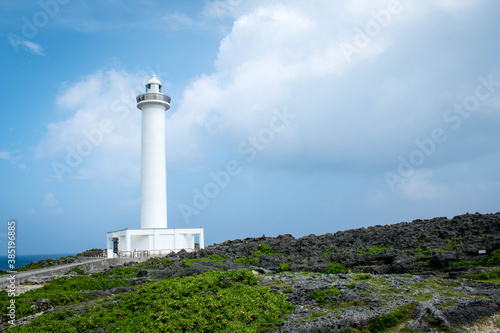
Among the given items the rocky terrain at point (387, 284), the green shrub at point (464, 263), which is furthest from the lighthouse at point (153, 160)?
the green shrub at point (464, 263)

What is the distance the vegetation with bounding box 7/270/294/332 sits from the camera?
40.3 feet

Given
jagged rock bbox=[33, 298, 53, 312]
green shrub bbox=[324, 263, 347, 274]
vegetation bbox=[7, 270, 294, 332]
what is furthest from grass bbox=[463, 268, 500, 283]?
jagged rock bbox=[33, 298, 53, 312]

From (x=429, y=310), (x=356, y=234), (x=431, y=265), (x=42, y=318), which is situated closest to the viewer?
(x=429, y=310)

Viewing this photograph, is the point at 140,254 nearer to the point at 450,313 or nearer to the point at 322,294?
the point at 322,294

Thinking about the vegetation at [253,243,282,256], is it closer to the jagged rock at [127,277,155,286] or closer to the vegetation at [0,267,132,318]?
the jagged rock at [127,277,155,286]

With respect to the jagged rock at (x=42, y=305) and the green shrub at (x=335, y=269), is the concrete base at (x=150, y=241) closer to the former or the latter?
the green shrub at (x=335, y=269)

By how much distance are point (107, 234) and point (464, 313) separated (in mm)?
42683

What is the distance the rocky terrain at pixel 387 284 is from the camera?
11.8m

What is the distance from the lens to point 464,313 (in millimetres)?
12109

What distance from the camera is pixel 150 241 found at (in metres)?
42.3

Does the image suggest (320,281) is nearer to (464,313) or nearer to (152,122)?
(464,313)

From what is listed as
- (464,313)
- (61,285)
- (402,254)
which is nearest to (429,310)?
(464,313)

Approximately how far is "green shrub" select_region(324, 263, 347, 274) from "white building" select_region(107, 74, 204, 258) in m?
23.5

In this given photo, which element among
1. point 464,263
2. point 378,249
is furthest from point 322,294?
point 378,249
